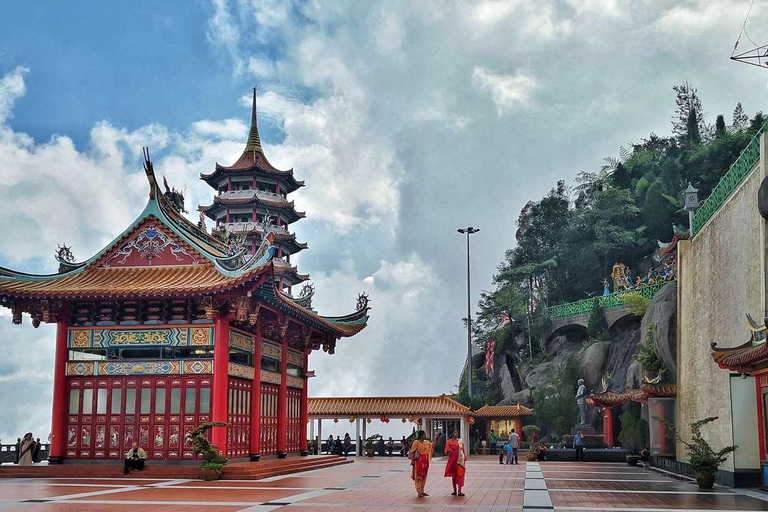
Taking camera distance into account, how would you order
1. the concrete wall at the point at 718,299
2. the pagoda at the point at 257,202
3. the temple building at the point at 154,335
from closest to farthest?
the concrete wall at the point at 718,299, the temple building at the point at 154,335, the pagoda at the point at 257,202

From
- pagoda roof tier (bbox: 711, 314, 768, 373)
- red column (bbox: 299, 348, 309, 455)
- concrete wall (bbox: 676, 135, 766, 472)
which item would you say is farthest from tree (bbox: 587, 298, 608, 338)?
pagoda roof tier (bbox: 711, 314, 768, 373)

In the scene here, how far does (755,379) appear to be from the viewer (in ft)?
66.5

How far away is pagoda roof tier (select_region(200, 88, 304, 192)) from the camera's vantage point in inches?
2279

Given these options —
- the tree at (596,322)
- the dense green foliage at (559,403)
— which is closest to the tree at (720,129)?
the tree at (596,322)

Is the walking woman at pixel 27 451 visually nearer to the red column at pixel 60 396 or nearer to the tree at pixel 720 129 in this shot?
the red column at pixel 60 396

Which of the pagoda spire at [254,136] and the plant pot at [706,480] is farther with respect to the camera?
the pagoda spire at [254,136]

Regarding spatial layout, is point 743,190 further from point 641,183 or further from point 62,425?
point 641,183

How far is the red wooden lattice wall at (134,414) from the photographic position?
80.0ft

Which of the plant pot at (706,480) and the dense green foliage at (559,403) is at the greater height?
the dense green foliage at (559,403)

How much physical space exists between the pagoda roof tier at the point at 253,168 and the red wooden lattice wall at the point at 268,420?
30507mm

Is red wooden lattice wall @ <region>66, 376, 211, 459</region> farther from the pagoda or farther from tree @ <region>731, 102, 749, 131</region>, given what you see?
tree @ <region>731, 102, 749, 131</region>

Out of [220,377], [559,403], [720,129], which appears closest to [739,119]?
[720,129]

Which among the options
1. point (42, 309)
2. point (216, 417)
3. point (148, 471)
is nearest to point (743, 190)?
point (216, 417)

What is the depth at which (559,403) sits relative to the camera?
53.7 m
